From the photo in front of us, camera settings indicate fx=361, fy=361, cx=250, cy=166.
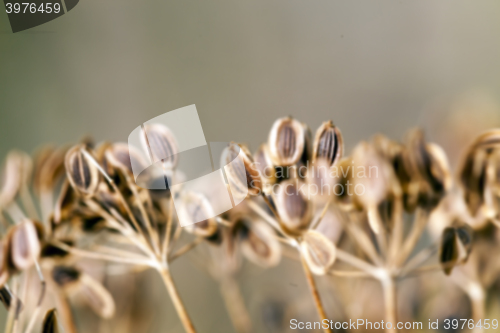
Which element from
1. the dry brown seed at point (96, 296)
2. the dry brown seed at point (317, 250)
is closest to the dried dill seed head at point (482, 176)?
the dry brown seed at point (317, 250)

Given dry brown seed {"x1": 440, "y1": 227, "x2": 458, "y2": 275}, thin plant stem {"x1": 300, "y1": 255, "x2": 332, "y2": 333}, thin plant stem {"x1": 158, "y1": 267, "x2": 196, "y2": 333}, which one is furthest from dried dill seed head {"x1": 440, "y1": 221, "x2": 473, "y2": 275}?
thin plant stem {"x1": 158, "y1": 267, "x2": 196, "y2": 333}

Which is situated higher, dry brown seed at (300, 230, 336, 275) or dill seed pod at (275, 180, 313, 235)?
dill seed pod at (275, 180, 313, 235)

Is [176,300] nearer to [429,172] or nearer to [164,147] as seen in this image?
[164,147]

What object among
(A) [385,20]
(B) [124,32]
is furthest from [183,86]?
(A) [385,20]

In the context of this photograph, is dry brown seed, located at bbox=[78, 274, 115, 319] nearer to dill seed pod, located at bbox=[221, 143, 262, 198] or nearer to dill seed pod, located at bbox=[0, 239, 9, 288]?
dill seed pod, located at bbox=[0, 239, 9, 288]

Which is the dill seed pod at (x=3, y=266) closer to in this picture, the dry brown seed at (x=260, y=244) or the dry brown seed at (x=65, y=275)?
the dry brown seed at (x=65, y=275)

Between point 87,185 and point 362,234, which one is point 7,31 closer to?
point 87,185
